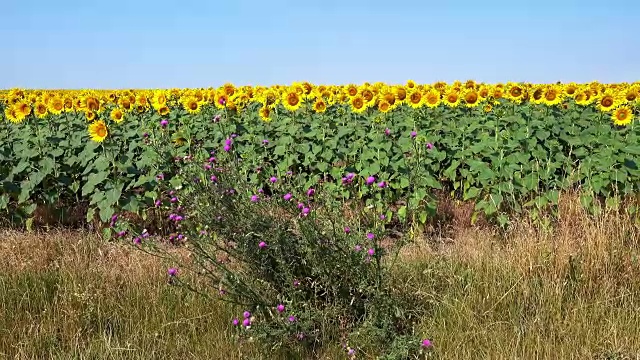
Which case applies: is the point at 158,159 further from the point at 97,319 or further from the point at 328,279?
the point at 328,279

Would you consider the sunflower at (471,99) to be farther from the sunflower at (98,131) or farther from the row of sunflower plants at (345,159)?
the sunflower at (98,131)

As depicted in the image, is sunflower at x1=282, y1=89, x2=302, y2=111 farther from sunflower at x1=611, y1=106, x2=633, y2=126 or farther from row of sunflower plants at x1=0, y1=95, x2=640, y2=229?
sunflower at x1=611, y1=106, x2=633, y2=126

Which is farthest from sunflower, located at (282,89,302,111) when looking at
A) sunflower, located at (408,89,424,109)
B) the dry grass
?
the dry grass

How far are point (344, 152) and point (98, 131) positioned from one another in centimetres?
254

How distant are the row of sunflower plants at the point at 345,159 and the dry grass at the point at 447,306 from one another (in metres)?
1.35

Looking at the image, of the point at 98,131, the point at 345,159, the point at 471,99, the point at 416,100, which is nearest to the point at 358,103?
the point at 416,100

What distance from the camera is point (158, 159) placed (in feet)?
19.7

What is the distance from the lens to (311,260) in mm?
3307

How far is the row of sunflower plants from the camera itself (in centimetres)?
587

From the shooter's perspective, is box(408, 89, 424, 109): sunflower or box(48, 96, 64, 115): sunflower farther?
box(408, 89, 424, 109): sunflower

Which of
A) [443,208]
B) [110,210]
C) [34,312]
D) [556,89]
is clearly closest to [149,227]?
[110,210]

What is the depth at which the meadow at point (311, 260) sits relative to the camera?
129 inches

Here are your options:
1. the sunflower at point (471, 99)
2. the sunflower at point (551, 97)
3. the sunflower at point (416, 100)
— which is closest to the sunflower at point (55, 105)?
the sunflower at point (416, 100)

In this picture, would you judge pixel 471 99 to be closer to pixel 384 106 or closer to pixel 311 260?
pixel 384 106
